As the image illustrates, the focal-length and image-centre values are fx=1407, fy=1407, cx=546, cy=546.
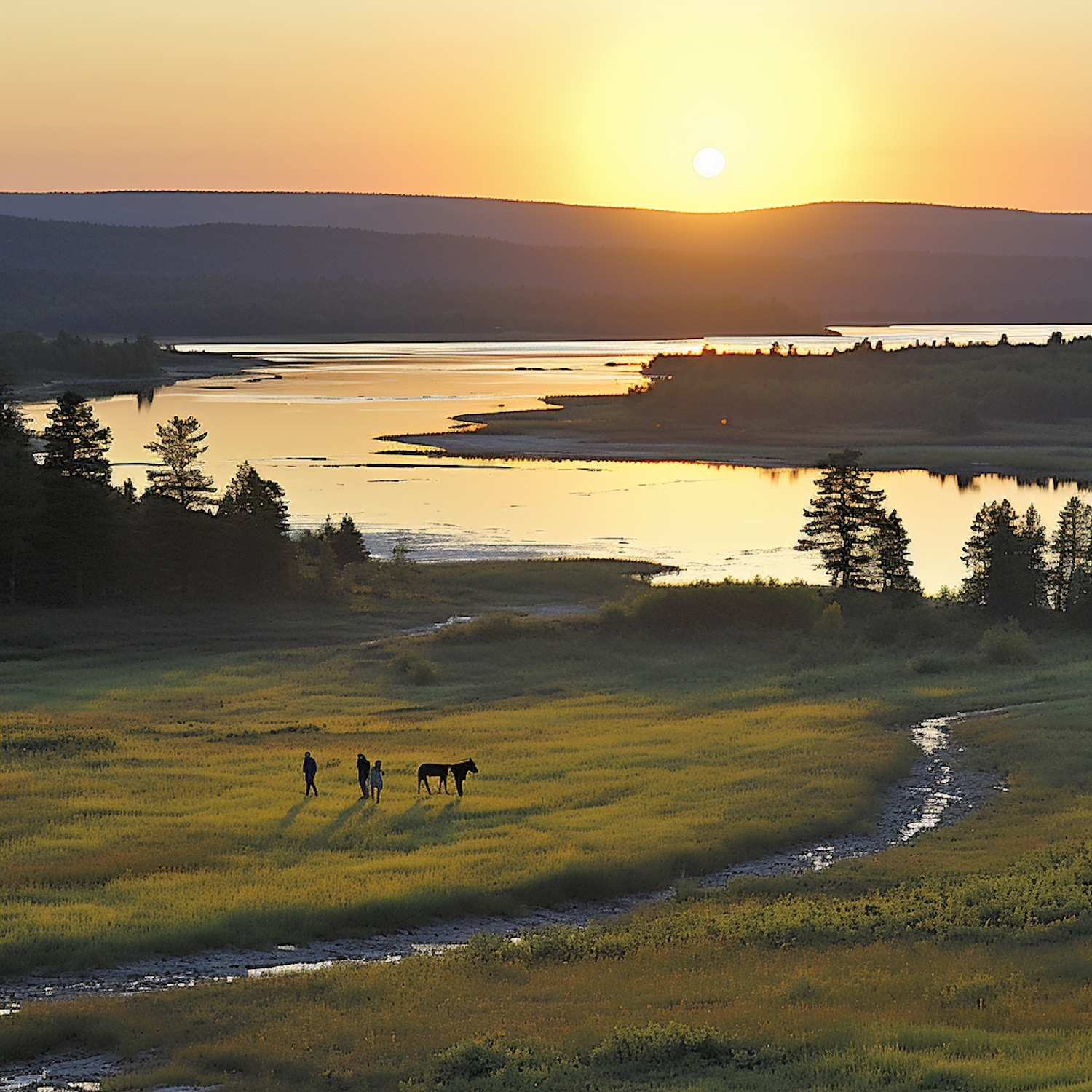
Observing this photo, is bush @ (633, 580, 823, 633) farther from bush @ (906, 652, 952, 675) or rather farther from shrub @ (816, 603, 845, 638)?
bush @ (906, 652, 952, 675)

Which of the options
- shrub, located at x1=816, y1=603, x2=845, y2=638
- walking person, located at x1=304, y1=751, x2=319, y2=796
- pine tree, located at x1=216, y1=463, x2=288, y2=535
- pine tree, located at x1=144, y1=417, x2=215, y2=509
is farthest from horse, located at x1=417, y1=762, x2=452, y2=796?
pine tree, located at x1=144, y1=417, x2=215, y2=509

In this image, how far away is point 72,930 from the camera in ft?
77.8

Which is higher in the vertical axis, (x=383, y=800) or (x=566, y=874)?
(x=383, y=800)

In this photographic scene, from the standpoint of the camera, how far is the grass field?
57.2ft

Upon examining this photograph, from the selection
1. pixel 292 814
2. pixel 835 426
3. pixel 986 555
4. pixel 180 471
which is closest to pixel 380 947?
pixel 292 814

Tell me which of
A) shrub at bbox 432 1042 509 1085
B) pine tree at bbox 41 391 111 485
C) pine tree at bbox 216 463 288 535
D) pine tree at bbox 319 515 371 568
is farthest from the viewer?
pine tree at bbox 319 515 371 568

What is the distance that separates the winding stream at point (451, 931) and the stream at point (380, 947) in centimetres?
2

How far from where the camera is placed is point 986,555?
71688mm

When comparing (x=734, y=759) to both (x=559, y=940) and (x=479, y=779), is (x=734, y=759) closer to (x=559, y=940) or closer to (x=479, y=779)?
(x=479, y=779)

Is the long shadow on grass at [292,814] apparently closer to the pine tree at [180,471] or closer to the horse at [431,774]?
the horse at [431,774]

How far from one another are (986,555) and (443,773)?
44460 mm

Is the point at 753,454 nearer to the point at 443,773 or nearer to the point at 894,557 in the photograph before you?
the point at 894,557

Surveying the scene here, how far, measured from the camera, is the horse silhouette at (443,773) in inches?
1372

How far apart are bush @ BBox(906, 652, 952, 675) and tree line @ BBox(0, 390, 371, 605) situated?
34.2 metres
